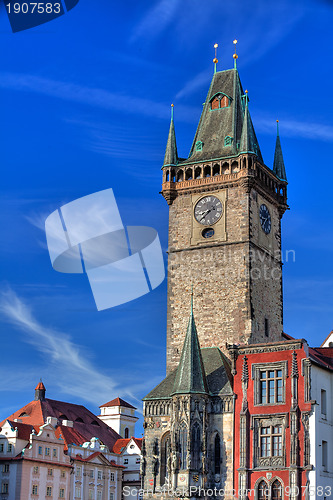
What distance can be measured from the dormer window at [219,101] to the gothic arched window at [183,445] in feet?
97.7

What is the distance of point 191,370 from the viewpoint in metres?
62.2

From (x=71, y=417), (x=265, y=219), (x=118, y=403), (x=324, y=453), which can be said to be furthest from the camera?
(x=118, y=403)

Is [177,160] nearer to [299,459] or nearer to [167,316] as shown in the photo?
[167,316]

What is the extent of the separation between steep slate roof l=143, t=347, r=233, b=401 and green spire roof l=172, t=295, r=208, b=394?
3.08ft

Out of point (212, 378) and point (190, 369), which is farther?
point (212, 378)

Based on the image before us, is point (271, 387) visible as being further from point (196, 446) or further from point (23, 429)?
point (23, 429)

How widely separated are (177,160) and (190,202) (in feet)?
15.4

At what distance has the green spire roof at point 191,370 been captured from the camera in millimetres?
61719

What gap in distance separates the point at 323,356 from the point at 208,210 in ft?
50.4

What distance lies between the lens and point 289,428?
59656 millimetres

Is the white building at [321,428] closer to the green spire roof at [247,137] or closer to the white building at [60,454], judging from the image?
the green spire roof at [247,137]

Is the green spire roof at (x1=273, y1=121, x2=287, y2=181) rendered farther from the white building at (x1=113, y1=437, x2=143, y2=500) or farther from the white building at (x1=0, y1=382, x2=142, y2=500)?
the white building at (x1=113, y1=437, x2=143, y2=500)

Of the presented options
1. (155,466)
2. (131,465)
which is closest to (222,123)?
(155,466)

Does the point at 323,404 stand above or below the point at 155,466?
above
